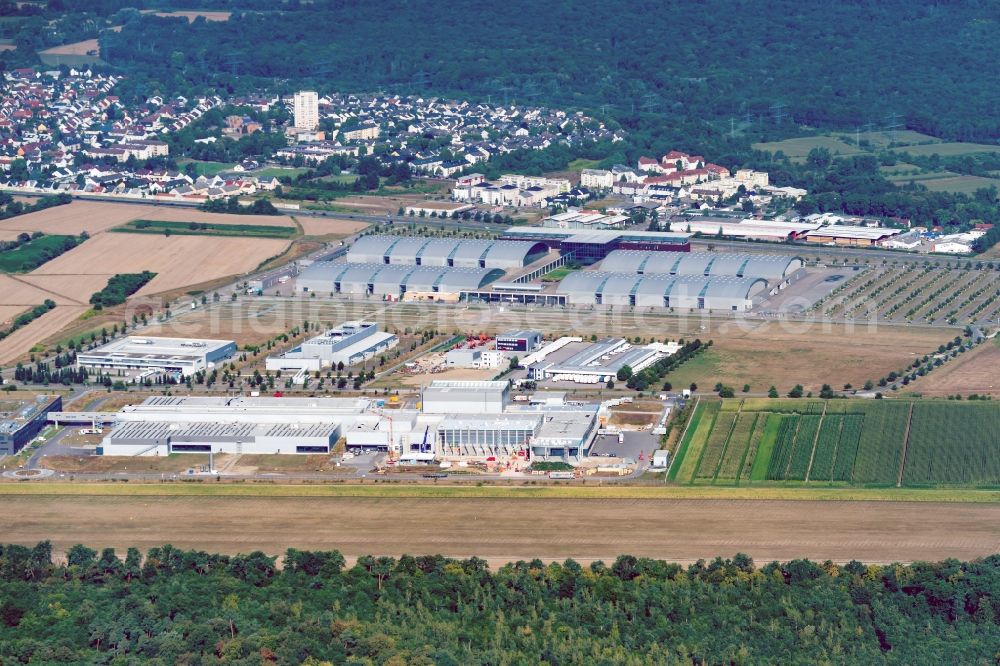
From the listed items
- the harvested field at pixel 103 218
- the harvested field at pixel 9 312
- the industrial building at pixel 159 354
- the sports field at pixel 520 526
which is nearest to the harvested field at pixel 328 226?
the harvested field at pixel 103 218

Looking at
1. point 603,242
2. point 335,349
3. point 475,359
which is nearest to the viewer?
point 475,359

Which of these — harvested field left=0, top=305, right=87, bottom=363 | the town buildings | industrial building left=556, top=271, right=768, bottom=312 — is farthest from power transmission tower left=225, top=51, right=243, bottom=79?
industrial building left=556, top=271, right=768, bottom=312

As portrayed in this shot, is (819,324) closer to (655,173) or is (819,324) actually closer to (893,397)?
(893,397)

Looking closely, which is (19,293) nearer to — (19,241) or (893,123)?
(19,241)

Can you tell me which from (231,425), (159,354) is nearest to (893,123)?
(159,354)

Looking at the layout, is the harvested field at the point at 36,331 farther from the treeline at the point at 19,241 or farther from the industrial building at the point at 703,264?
the industrial building at the point at 703,264
